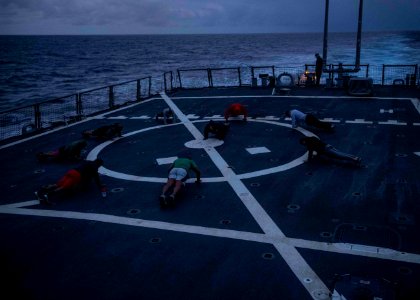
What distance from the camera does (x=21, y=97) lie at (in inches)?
2399

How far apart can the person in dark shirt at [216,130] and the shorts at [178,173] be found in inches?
228

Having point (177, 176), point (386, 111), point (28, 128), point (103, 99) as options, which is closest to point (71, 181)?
point (177, 176)

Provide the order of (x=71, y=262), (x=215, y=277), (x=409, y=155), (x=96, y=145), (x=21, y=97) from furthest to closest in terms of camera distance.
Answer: (x=21, y=97), (x=96, y=145), (x=409, y=155), (x=71, y=262), (x=215, y=277)

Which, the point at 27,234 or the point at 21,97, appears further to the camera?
the point at 21,97

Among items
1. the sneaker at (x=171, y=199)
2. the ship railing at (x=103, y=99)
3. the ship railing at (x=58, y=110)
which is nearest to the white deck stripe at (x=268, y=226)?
the sneaker at (x=171, y=199)

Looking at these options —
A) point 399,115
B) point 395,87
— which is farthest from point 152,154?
point 395,87

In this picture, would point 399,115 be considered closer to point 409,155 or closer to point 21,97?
point 409,155

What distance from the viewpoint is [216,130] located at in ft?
57.5

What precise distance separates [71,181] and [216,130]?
25.3 ft

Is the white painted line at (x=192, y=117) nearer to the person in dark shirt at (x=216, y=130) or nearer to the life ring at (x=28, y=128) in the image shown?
the person in dark shirt at (x=216, y=130)

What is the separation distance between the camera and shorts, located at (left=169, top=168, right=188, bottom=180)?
1167cm

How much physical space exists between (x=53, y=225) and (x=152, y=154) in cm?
650

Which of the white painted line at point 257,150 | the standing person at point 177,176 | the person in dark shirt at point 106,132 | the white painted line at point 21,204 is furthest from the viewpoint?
the person in dark shirt at point 106,132

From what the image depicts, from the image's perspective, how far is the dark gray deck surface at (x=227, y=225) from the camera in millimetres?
7453
